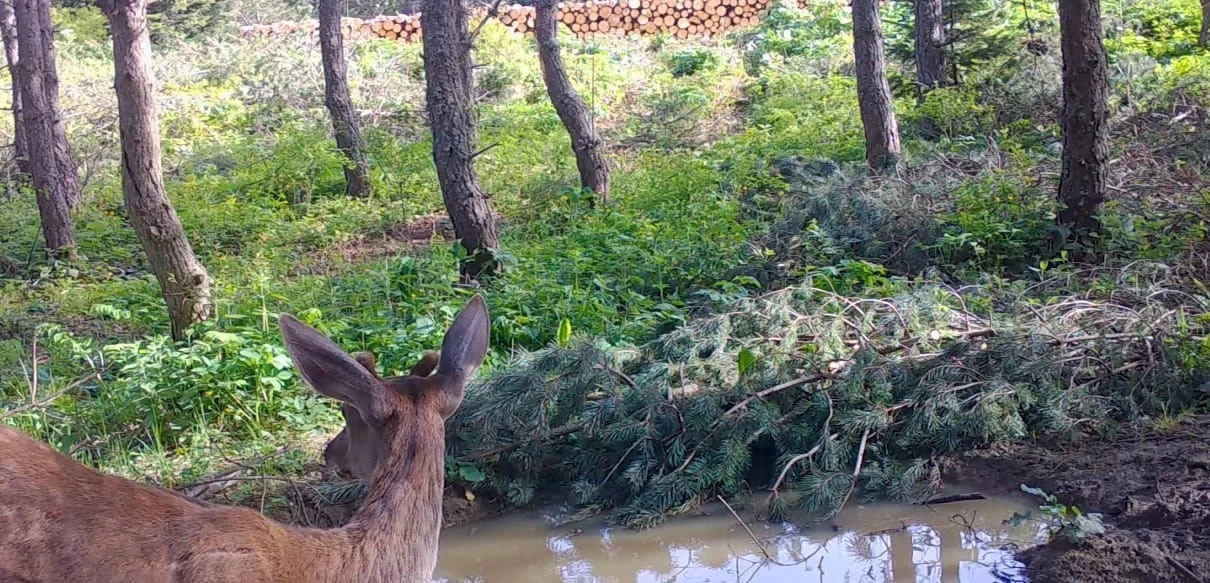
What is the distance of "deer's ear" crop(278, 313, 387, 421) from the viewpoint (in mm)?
3279

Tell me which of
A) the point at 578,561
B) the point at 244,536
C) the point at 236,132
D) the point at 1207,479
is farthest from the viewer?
the point at 236,132

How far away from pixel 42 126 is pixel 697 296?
9542 millimetres

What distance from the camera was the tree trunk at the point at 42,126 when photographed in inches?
556

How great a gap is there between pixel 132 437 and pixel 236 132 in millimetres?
15049

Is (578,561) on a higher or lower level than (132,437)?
lower

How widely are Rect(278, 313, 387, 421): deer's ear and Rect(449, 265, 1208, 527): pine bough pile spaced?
302 centimetres

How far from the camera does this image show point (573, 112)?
15102 mm

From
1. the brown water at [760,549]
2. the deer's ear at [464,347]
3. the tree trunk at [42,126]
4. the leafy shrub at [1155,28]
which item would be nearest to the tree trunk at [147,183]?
the brown water at [760,549]

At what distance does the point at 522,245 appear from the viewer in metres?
12.3

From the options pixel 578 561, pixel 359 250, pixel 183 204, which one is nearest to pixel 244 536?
pixel 578 561

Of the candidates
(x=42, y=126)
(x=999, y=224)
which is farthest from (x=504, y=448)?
(x=42, y=126)

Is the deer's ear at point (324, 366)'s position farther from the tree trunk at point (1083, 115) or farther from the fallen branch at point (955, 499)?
the tree trunk at point (1083, 115)

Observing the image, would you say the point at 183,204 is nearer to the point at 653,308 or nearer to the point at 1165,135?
the point at 653,308

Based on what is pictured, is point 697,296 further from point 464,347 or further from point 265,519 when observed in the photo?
point 265,519
